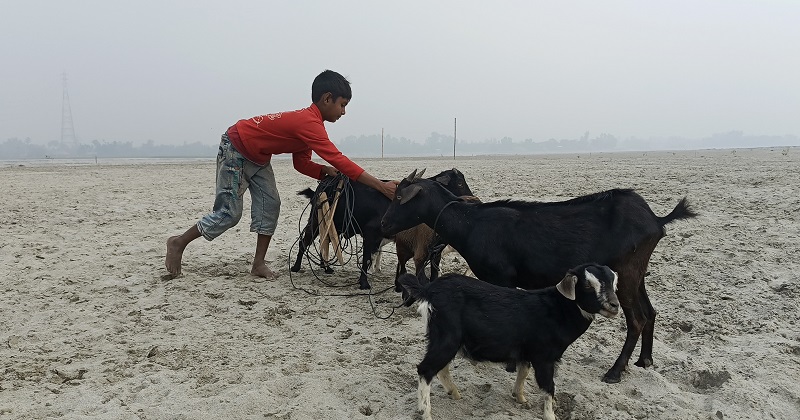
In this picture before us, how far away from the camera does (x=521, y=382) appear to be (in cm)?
377

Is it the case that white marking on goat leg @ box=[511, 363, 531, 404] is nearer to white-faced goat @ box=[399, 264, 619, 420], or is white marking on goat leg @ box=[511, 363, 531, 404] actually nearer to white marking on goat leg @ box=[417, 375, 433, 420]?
white-faced goat @ box=[399, 264, 619, 420]

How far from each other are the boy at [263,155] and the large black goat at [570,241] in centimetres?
149

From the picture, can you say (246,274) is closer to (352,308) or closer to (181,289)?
(181,289)

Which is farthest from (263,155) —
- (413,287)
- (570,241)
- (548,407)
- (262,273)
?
(548,407)

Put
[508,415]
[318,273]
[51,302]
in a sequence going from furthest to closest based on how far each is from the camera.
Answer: [318,273] < [51,302] < [508,415]

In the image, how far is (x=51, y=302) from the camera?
552cm

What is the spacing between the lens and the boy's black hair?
5.93 m

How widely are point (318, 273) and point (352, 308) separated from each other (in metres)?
1.61

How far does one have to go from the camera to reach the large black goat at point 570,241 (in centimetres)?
421

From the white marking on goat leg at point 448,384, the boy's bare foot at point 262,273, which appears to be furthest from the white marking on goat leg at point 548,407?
the boy's bare foot at point 262,273

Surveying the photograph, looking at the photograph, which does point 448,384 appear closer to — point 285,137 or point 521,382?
point 521,382

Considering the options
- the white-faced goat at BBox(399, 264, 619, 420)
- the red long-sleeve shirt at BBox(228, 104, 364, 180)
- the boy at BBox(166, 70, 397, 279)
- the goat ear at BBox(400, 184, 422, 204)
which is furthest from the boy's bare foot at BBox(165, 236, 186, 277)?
the white-faced goat at BBox(399, 264, 619, 420)

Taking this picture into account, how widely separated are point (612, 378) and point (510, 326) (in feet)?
3.65

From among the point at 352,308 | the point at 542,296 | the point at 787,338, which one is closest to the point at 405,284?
the point at 542,296
